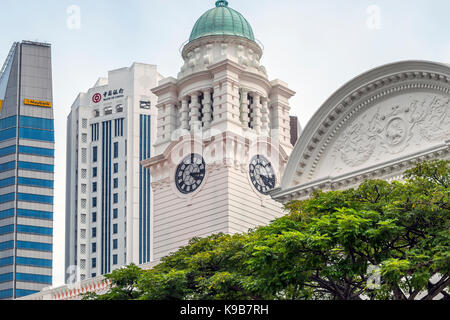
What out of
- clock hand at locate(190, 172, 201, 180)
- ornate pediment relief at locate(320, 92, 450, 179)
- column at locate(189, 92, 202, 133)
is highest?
column at locate(189, 92, 202, 133)

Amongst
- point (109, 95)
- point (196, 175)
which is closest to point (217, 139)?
point (196, 175)

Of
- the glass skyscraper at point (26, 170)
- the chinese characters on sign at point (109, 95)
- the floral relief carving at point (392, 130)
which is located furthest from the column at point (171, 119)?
the chinese characters on sign at point (109, 95)

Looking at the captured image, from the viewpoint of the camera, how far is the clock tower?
72.6m

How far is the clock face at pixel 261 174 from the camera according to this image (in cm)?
7444

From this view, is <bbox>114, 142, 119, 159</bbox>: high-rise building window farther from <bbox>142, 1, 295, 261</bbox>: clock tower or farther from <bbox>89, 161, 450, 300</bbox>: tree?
<bbox>89, 161, 450, 300</bbox>: tree

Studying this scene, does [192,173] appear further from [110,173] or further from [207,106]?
[110,173]

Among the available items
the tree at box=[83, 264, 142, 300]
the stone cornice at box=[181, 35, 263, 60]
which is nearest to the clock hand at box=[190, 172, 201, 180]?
the stone cornice at box=[181, 35, 263, 60]

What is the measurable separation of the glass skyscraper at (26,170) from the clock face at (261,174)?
54.5 metres

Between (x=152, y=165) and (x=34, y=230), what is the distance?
52668 millimetres

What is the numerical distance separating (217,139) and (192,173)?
3253mm

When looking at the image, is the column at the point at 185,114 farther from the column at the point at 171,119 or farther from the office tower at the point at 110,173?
the office tower at the point at 110,173

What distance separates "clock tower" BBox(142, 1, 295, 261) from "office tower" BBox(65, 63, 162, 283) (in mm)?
66061
